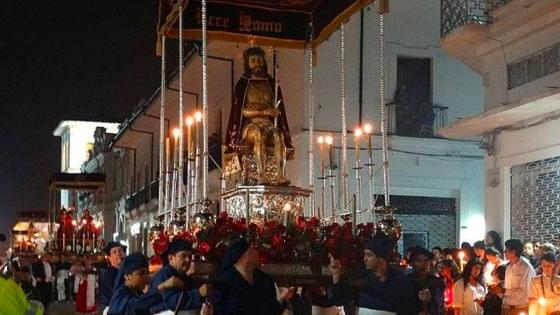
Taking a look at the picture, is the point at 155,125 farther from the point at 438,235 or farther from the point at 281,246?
the point at 281,246

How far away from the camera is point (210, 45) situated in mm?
24953

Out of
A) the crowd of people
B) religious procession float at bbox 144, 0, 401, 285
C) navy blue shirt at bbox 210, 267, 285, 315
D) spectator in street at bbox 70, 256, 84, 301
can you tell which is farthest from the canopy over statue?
spectator in street at bbox 70, 256, 84, 301

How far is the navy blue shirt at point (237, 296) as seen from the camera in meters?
8.59

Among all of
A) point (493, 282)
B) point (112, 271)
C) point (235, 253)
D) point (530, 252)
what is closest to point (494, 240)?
point (530, 252)

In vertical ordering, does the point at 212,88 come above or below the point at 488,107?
above

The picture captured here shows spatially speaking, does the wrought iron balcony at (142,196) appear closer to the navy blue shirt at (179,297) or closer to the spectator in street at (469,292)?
the spectator in street at (469,292)

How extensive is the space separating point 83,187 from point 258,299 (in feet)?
72.8

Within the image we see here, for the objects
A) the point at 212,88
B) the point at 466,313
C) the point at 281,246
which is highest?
the point at 212,88

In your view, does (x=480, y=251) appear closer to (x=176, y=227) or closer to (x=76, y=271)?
(x=176, y=227)

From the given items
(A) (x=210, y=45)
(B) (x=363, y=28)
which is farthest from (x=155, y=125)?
(B) (x=363, y=28)

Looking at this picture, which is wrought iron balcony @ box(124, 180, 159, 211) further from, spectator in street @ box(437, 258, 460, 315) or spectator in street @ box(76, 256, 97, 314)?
spectator in street @ box(437, 258, 460, 315)

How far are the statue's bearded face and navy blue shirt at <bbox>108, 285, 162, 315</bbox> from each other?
5.41 meters

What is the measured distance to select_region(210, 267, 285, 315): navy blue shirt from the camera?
859 cm

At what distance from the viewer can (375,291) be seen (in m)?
9.43
